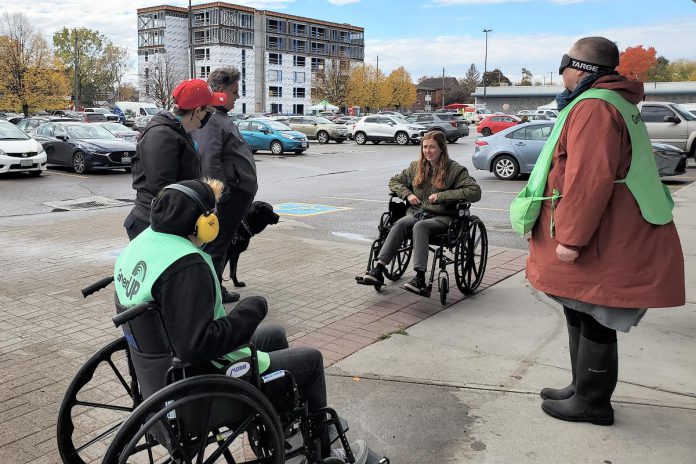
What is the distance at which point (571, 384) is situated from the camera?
12.2 ft

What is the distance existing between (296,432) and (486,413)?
1.34 m

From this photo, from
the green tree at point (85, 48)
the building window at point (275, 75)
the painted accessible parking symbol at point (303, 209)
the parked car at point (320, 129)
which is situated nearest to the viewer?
the painted accessible parking symbol at point (303, 209)

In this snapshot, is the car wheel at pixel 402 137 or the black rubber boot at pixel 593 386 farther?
the car wheel at pixel 402 137

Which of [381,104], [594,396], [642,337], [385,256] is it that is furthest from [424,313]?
[381,104]

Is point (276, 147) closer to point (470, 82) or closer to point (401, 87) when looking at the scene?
point (401, 87)

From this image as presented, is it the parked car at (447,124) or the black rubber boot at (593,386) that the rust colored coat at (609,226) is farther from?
the parked car at (447,124)

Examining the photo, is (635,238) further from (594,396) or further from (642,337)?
Result: (642,337)

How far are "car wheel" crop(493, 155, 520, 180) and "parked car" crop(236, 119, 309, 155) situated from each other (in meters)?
11.4

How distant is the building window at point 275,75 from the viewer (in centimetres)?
10181

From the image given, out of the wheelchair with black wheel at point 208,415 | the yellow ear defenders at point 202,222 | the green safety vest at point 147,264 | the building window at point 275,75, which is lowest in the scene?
the wheelchair with black wheel at point 208,415

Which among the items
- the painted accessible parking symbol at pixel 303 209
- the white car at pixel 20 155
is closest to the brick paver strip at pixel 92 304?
the painted accessible parking symbol at pixel 303 209

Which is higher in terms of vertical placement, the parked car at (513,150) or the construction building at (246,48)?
the construction building at (246,48)

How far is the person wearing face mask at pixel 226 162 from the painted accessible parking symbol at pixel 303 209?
5783 mm

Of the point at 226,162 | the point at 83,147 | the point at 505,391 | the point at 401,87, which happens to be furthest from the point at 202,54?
the point at 505,391
